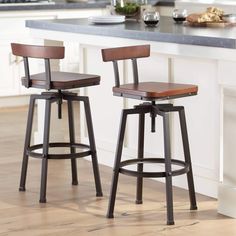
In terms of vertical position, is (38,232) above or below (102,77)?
below

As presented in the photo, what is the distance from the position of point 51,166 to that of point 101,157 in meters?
0.36

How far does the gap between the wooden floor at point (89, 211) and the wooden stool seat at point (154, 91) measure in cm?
66

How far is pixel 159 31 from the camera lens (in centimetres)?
503

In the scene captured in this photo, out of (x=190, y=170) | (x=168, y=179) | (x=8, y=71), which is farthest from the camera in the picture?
(x=8, y=71)

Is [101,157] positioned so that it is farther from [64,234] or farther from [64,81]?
[64,234]

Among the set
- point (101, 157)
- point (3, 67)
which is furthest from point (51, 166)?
point (3, 67)

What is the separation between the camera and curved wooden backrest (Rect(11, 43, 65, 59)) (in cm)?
476

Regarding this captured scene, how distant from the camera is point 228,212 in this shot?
452 cm

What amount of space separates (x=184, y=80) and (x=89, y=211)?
3.36 ft

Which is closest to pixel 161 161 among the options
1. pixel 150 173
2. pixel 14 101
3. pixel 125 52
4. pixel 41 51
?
pixel 150 173

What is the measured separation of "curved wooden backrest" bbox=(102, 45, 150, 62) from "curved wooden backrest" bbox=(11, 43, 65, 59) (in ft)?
0.99

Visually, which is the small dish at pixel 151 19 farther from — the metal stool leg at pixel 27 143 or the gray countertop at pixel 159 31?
the metal stool leg at pixel 27 143

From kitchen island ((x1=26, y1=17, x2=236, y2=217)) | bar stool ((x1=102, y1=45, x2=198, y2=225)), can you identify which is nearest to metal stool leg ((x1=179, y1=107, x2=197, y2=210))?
bar stool ((x1=102, y1=45, x2=198, y2=225))

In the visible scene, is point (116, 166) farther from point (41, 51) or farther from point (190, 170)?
point (41, 51)
